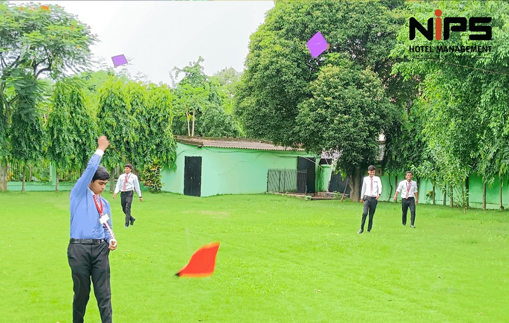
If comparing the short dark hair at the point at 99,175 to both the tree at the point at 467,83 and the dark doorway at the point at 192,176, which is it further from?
the dark doorway at the point at 192,176

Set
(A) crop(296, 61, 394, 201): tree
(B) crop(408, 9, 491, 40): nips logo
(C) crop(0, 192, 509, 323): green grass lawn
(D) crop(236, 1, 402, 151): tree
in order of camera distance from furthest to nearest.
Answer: (D) crop(236, 1, 402, 151): tree
(A) crop(296, 61, 394, 201): tree
(B) crop(408, 9, 491, 40): nips logo
(C) crop(0, 192, 509, 323): green grass lawn

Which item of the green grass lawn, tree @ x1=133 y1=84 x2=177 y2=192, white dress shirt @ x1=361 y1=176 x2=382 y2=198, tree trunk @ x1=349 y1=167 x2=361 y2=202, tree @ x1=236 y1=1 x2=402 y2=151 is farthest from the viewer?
tree @ x1=133 y1=84 x2=177 y2=192

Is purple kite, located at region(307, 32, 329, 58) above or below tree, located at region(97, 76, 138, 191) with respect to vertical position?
above

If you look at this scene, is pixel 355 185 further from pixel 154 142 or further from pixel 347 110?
pixel 154 142

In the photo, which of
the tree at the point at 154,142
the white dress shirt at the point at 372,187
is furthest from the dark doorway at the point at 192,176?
the white dress shirt at the point at 372,187

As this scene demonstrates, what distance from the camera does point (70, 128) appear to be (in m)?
31.2

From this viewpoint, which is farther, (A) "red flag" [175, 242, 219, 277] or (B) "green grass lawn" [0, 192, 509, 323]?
(A) "red flag" [175, 242, 219, 277]

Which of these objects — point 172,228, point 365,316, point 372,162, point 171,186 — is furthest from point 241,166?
point 365,316

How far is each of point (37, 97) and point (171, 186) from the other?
8986mm

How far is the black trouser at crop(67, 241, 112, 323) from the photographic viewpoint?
5.48m

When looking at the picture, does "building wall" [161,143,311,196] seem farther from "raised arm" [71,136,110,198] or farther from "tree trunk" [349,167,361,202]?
"raised arm" [71,136,110,198]

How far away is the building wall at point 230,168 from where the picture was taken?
102ft

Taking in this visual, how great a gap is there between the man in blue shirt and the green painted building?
2499cm

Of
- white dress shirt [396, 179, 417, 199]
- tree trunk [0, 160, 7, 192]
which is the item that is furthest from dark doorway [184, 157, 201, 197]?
white dress shirt [396, 179, 417, 199]
